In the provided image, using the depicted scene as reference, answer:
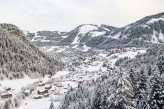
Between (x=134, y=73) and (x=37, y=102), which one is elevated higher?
(x=134, y=73)

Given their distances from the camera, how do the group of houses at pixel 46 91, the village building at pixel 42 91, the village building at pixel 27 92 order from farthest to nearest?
the village building at pixel 42 91 → the village building at pixel 27 92 → the group of houses at pixel 46 91

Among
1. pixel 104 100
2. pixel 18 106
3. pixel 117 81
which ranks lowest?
pixel 18 106

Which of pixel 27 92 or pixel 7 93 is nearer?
pixel 7 93

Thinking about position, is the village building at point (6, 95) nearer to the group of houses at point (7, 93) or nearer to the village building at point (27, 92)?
the group of houses at point (7, 93)

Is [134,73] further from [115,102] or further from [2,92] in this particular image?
[2,92]

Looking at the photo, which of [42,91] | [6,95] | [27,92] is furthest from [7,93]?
[42,91]

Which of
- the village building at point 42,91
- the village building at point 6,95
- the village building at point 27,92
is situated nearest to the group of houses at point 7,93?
the village building at point 6,95

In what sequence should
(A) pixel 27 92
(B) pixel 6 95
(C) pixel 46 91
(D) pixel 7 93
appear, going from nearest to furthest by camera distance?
(B) pixel 6 95 → (D) pixel 7 93 → (A) pixel 27 92 → (C) pixel 46 91

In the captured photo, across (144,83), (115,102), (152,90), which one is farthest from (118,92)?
(144,83)

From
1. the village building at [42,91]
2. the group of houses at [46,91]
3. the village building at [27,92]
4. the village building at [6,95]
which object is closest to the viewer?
the village building at [6,95]

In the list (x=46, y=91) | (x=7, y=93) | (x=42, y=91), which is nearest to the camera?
(x=7, y=93)

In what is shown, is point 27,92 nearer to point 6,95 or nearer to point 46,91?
point 46,91
